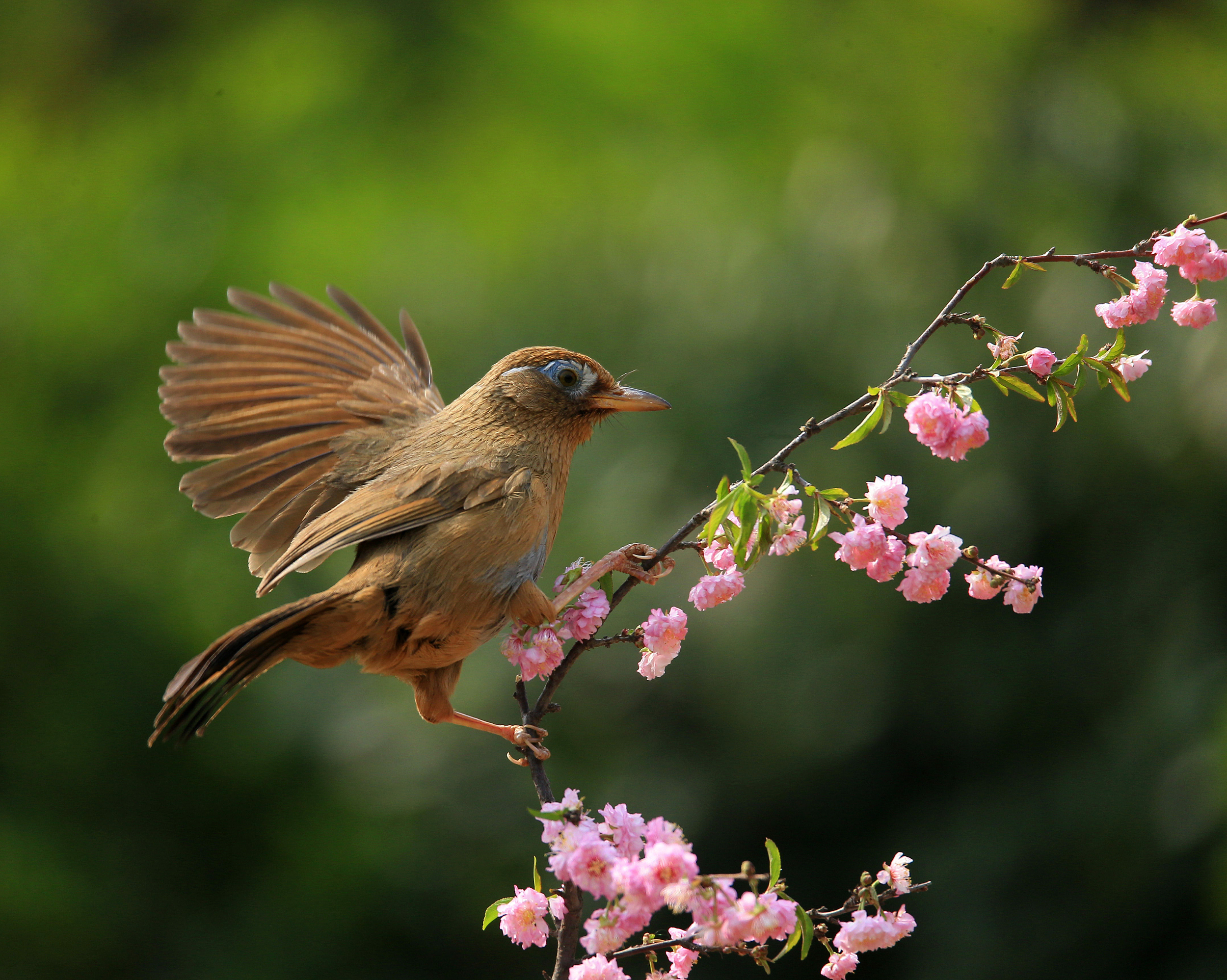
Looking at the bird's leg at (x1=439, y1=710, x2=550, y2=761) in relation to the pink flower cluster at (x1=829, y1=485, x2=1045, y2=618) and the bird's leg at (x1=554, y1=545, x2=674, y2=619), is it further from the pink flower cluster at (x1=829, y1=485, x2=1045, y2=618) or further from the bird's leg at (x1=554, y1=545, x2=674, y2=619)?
the pink flower cluster at (x1=829, y1=485, x2=1045, y2=618)

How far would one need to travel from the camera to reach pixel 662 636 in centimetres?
221

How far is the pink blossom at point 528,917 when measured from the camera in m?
2.06

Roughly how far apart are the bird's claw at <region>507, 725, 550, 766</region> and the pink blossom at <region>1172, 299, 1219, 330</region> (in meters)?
1.45

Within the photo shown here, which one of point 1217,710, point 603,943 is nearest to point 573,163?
point 1217,710

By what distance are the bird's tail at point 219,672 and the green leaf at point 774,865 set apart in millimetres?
1046

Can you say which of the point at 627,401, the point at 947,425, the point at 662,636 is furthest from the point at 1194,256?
the point at 627,401

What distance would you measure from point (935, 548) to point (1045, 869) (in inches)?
143

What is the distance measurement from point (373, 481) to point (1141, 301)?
1.95 m

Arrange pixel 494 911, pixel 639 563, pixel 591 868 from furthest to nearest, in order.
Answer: pixel 639 563
pixel 494 911
pixel 591 868

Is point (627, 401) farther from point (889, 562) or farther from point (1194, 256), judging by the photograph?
point (1194, 256)

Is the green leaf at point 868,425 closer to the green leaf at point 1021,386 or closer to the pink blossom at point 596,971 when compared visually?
the green leaf at point 1021,386

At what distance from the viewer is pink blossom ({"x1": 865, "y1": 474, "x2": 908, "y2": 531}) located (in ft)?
6.39

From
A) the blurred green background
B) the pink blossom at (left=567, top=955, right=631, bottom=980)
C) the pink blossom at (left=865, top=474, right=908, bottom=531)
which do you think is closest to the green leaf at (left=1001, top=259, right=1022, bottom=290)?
the pink blossom at (left=865, top=474, right=908, bottom=531)

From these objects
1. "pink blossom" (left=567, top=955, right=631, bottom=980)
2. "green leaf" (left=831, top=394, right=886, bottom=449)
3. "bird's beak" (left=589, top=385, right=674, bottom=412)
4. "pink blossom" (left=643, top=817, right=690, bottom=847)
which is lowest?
"pink blossom" (left=567, top=955, right=631, bottom=980)
